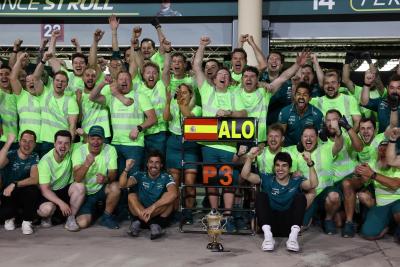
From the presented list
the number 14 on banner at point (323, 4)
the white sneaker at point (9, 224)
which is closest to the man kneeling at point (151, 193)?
the white sneaker at point (9, 224)

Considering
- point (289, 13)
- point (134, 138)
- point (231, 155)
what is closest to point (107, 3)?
point (289, 13)

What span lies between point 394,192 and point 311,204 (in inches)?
35.9

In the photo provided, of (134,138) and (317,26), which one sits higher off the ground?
(317,26)

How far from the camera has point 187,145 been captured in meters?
7.04

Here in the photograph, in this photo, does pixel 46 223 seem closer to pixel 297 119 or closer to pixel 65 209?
pixel 65 209

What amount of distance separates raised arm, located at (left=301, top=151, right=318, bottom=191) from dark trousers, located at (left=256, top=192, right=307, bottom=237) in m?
0.28

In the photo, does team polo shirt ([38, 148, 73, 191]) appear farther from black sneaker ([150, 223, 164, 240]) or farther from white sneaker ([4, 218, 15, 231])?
black sneaker ([150, 223, 164, 240])

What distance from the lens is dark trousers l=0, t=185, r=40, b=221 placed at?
6.75m

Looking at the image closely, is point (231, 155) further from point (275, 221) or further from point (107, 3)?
point (107, 3)

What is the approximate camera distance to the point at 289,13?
1083 centimetres

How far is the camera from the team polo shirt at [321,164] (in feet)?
21.6

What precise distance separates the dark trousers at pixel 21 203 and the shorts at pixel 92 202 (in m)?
0.54

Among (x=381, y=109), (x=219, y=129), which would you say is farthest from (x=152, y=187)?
(x=381, y=109)

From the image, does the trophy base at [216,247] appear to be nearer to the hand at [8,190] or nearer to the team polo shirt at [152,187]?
the team polo shirt at [152,187]
